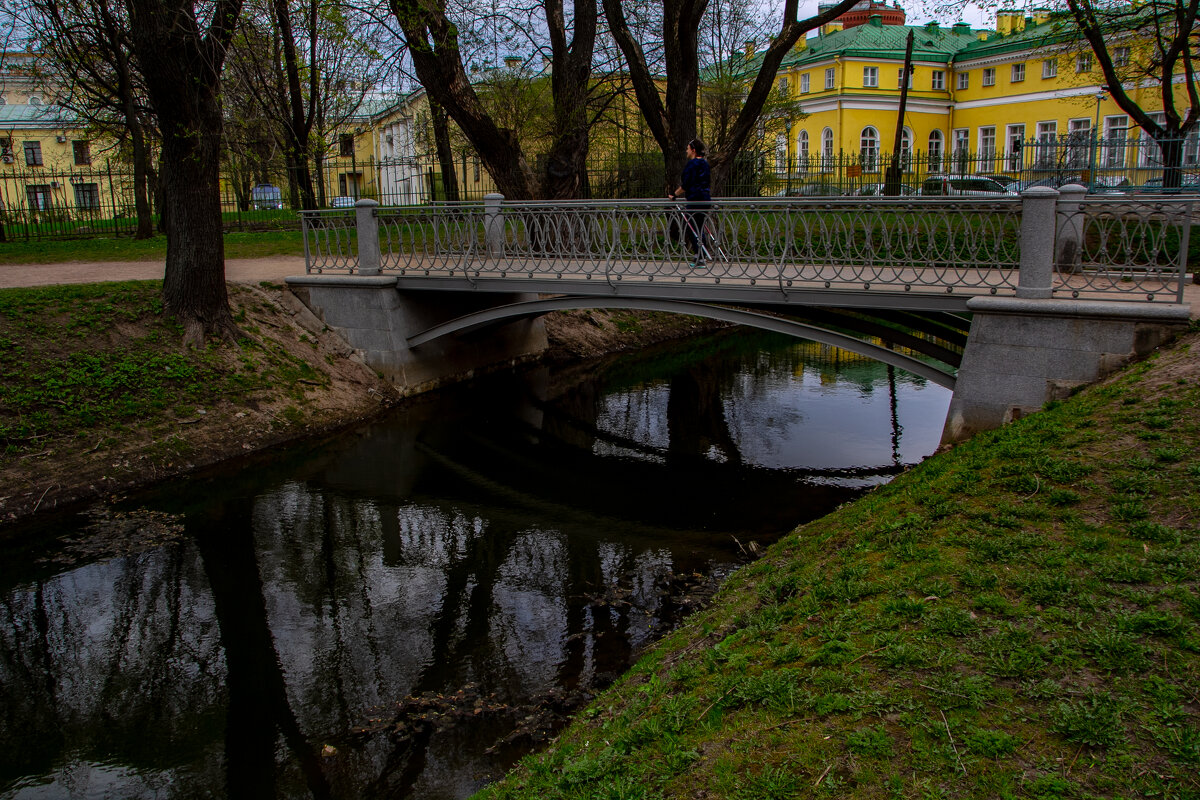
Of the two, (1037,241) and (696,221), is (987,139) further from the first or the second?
(1037,241)

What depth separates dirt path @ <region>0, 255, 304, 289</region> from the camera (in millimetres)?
13398

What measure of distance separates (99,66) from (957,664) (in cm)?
2038

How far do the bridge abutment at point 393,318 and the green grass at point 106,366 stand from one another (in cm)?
114

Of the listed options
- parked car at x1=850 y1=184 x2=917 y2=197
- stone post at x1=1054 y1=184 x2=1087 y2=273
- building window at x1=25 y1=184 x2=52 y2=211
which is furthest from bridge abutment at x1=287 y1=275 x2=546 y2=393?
building window at x1=25 y1=184 x2=52 y2=211

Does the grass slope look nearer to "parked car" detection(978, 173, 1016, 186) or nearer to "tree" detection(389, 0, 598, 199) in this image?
"tree" detection(389, 0, 598, 199)

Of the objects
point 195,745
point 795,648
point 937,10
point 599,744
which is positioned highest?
point 937,10

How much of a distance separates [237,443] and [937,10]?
14506 mm

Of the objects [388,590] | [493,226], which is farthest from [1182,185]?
[388,590]

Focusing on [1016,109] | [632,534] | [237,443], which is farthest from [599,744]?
[1016,109]

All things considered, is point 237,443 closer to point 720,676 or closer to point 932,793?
point 720,676

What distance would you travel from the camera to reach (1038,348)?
798 cm

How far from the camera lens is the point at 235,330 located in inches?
485

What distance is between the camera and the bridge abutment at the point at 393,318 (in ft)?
43.5

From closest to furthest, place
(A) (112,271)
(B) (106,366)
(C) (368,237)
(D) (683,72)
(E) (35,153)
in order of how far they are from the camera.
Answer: (B) (106,366) < (C) (368,237) < (A) (112,271) < (D) (683,72) < (E) (35,153)
